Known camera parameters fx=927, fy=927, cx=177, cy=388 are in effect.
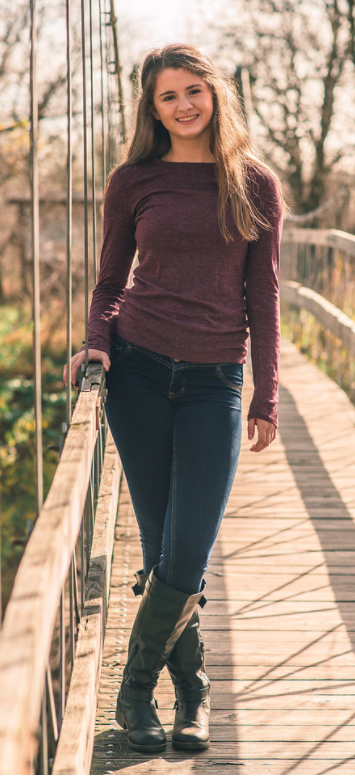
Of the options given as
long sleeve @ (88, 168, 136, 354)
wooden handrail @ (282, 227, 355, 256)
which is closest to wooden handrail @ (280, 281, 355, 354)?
wooden handrail @ (282, 227, 355, 256)

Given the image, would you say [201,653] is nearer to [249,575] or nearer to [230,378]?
[230,378]

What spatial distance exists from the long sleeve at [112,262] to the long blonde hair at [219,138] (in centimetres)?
7

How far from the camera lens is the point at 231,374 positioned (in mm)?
1693

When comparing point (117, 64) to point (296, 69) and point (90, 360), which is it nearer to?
point (90, 360)

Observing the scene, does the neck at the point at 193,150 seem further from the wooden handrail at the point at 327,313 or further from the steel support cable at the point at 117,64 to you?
the wooden handrail at the point at 327,313

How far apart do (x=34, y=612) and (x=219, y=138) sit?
3.73ft

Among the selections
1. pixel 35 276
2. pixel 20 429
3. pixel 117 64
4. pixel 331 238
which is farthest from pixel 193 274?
pixel 20 429

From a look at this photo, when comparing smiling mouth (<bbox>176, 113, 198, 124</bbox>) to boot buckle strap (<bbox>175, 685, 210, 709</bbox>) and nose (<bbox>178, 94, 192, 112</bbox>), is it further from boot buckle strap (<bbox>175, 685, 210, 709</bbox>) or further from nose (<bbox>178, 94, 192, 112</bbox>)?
boot buckle strap (<bbox>175, 685, 210, 709</bbox>)

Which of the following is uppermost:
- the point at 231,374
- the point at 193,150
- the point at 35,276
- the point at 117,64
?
the point at 117,64

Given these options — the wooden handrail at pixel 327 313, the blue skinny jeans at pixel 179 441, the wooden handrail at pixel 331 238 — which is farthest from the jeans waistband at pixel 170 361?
the wooden handrail at pixel 331 238

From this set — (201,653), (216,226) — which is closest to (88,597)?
(201,653)

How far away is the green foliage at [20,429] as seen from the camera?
35.1 feet

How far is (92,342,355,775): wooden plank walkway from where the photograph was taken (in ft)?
5.84

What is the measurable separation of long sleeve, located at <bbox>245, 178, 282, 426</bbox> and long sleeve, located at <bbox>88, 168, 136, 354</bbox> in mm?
253
